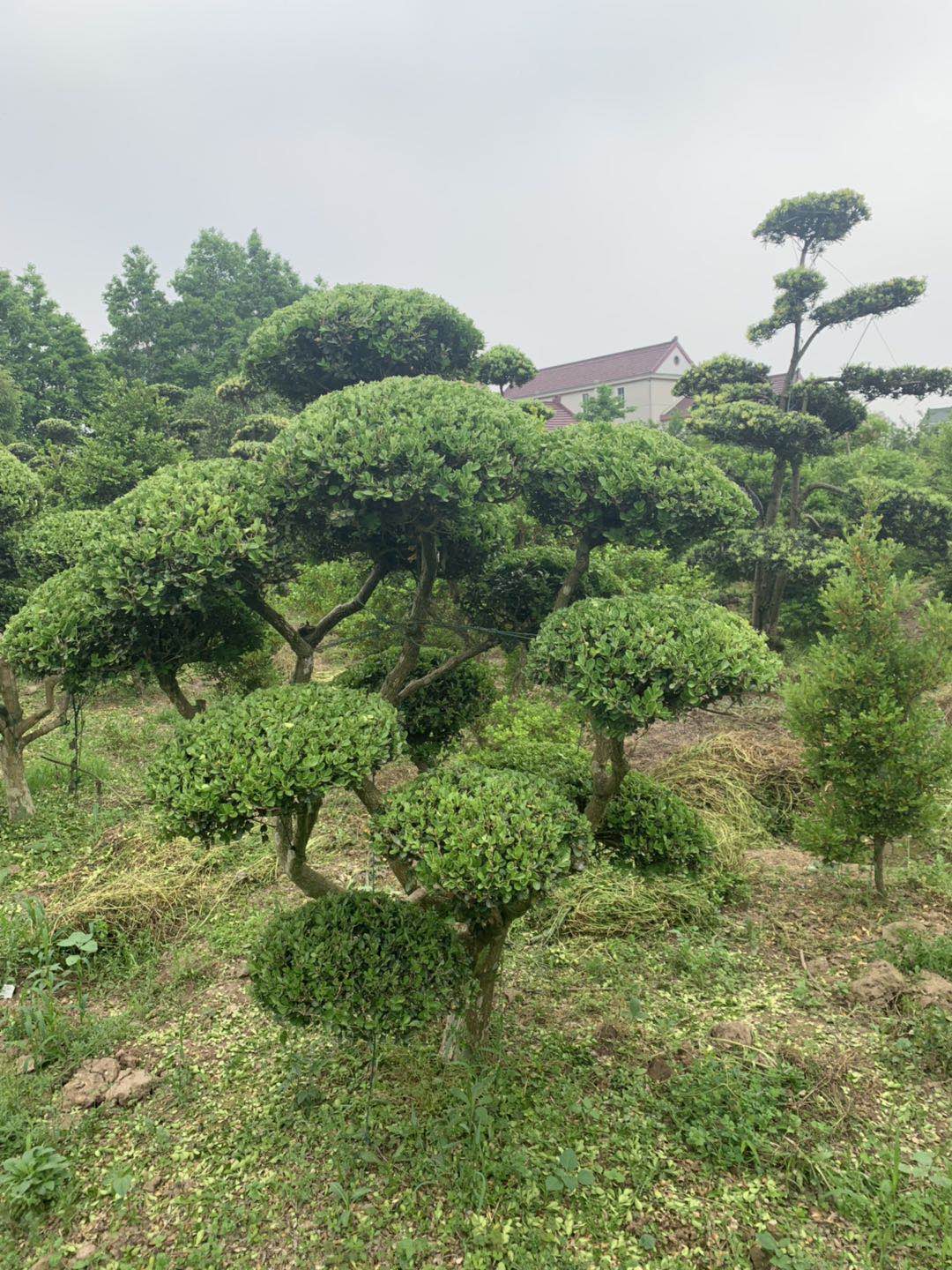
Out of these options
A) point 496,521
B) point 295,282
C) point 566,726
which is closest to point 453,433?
point 496,521

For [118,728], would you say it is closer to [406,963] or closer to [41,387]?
[406,963]

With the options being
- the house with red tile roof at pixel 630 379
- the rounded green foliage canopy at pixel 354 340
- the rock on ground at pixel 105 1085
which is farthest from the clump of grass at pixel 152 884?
the house with red tile roof at pixel 630 379

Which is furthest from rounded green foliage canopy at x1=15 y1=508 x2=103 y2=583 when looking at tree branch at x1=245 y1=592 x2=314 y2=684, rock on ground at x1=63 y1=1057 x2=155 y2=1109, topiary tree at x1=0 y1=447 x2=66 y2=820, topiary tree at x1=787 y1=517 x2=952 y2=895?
topiary tree at x1=787 y1=517 x2=952 y2=895

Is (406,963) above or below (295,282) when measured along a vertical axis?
below

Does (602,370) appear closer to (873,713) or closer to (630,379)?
(630,379)

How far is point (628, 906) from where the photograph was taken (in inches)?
216

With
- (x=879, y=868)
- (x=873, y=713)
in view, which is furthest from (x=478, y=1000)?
(x=879, y=868)

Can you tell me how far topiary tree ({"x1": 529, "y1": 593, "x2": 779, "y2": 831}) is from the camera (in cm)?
311

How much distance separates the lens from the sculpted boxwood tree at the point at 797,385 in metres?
10.1

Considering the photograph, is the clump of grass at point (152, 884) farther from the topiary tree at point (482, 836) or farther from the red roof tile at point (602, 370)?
the red roof tile at point (602, 370)

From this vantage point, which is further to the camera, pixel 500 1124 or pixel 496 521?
pixel 496 521

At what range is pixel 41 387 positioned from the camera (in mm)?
28688

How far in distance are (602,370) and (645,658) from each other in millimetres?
37578

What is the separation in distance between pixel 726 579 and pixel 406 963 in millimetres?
10557
